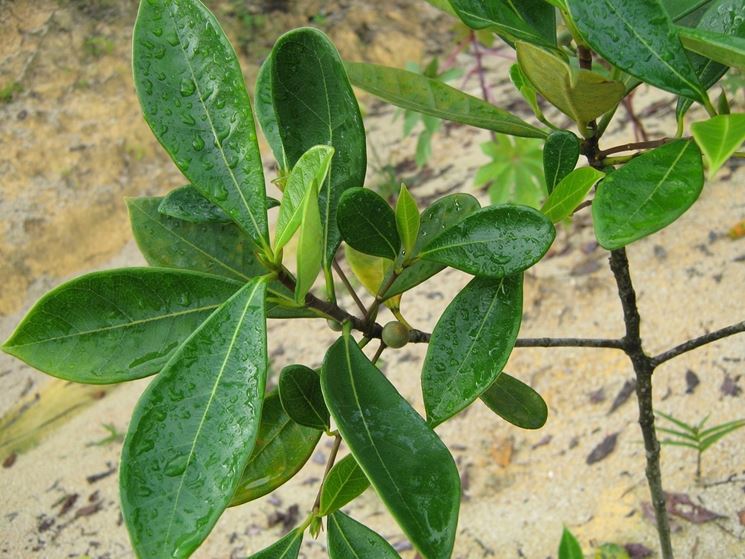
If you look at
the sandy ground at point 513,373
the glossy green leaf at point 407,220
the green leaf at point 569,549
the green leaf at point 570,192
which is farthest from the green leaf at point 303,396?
the sandy ground at point 513,373

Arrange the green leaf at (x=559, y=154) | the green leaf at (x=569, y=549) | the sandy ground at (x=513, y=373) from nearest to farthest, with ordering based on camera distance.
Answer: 1. the green leaf at (x=559, y=154)
2. the green leaf at (x=569, y=549)
3. the sandy ground at (x=513, y=373)

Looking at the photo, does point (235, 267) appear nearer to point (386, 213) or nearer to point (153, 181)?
point (386, 213)

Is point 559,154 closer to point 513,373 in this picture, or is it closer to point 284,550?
point 284,550

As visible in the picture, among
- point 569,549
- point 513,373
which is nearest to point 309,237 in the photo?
point 569,549

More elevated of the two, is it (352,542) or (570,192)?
(570,192)

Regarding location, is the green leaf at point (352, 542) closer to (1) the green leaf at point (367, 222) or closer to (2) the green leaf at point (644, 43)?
(1) the green leaf at point (367, 222)

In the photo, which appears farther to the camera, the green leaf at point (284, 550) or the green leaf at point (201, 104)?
the green leaf at point (284, 550)
